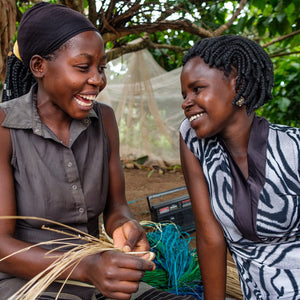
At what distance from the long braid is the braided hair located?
2.42ft

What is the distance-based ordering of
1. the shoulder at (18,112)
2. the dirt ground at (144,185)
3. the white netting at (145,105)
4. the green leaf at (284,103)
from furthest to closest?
the green leaf at (284,103)
the white netting at (145,105)
the dirt ground at (144,185)
the shoulder at (18,112)

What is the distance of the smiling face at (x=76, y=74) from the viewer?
1282 millimetres

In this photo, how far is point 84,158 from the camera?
1.45 m

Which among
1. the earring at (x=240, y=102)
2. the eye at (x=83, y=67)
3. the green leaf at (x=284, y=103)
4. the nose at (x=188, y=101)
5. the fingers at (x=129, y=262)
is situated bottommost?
the green leaf at (x=284, y=103)

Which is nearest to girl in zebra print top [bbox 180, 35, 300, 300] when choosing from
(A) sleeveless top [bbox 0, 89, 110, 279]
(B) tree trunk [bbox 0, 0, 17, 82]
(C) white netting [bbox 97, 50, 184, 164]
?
(A) sleeveless top [bbox 0, 89, 110, 279]

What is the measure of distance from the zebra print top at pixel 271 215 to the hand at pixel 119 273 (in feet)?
1.70

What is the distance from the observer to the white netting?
524 cm

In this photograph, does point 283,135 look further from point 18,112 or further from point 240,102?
point 18,112

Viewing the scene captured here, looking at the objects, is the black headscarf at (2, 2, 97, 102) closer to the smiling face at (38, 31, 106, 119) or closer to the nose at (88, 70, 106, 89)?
the smiling face at (38, 31, 106, 119)

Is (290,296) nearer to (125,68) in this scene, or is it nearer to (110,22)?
(110,22)

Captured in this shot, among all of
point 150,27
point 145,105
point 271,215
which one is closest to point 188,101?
point 271,215

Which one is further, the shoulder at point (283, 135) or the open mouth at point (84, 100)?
the shoulder at point (283, 135)

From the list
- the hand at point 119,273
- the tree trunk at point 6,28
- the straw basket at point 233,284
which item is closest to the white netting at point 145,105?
the tree trunk at point 6,28

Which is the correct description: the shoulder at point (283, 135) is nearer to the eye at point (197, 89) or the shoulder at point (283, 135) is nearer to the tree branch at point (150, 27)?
the eye at point (197, 89)
